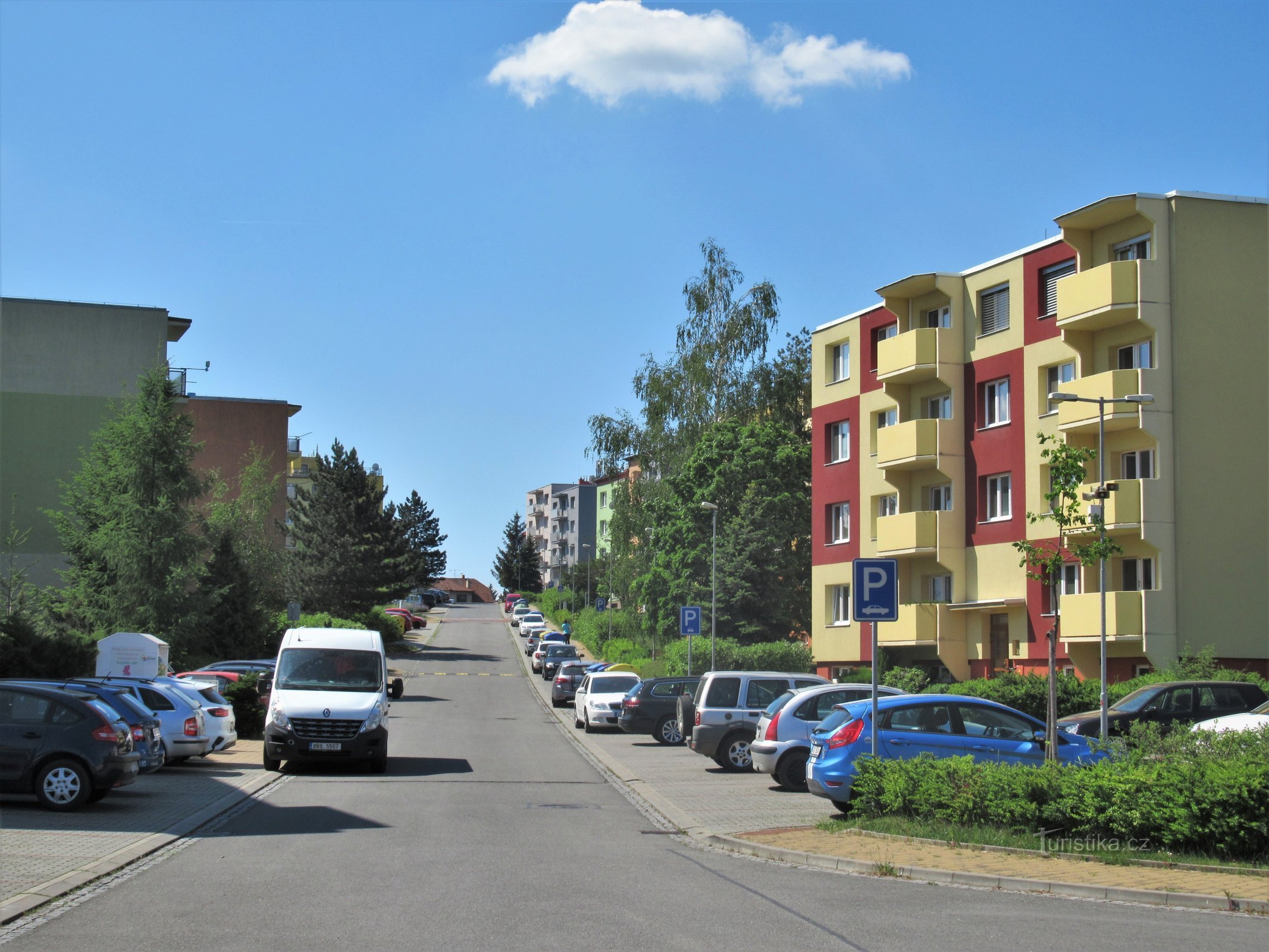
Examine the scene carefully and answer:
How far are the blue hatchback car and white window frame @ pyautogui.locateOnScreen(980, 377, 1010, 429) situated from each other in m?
23.8

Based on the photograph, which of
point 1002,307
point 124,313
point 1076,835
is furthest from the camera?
point 124,313

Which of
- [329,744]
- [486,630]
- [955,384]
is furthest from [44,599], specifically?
[486,630]

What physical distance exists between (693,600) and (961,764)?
127ft

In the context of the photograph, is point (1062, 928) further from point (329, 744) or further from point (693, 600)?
point (693, 600)

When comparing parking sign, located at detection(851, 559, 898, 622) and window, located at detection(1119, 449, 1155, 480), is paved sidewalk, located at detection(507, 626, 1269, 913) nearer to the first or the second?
parking sign, located at detection(851, 559, 898, 622)

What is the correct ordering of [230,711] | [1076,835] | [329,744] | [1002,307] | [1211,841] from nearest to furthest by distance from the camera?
1. [1211,841]
2. [1076,835]
3. [329,744]
4. [230,711]
5. [1002,307]

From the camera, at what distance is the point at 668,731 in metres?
29.6

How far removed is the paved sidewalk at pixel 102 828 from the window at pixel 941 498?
25296 millimetres

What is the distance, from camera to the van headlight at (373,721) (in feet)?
68.8

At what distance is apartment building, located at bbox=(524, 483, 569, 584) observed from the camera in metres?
168

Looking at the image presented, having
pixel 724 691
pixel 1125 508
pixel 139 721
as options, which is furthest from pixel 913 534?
pixel 139 721

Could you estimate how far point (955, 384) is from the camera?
39969 millimetres

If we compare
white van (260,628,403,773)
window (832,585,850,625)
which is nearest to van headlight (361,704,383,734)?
white van (260,628,403,773)

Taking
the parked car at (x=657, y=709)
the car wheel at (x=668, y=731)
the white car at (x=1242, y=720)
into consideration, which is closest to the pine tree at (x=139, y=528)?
the parked car at (x=657, y=709)
